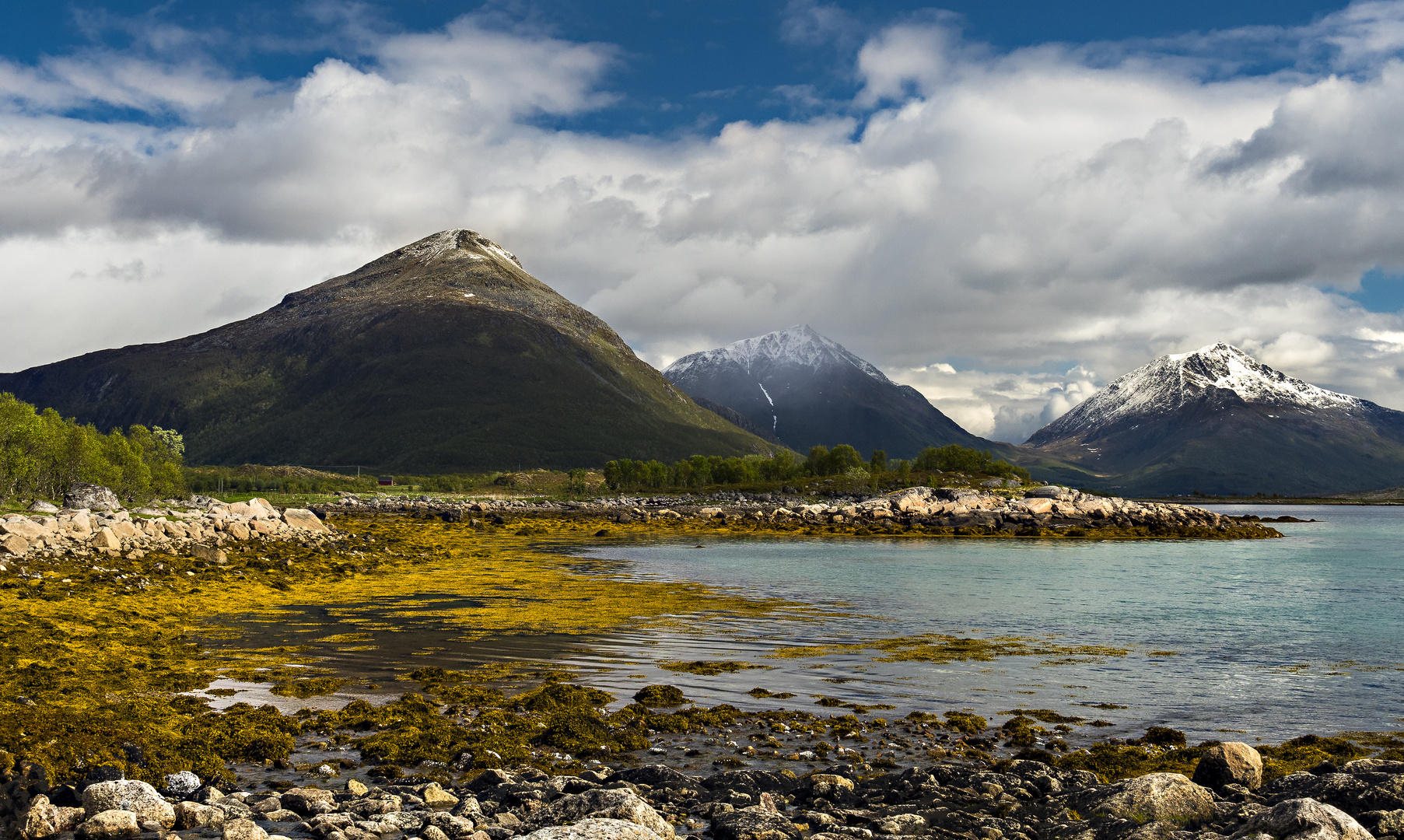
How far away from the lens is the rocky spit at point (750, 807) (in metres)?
9.51

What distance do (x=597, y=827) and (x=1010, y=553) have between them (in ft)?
242

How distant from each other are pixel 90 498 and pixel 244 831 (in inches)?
3016

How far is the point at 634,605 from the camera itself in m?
33.5

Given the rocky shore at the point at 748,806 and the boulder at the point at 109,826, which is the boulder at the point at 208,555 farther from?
the boulder at the point at 109,826

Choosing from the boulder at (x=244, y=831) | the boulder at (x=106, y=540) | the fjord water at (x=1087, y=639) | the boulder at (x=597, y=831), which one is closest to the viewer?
the boulder at (x=597, y=831)

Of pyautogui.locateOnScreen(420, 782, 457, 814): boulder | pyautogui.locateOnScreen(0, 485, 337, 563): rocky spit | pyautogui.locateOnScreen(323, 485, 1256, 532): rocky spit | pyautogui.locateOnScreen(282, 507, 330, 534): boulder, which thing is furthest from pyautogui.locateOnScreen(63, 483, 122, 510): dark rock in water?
pyautogui.locateOnScreen(420, 782, 457, 814): boulder

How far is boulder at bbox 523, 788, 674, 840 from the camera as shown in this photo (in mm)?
9789

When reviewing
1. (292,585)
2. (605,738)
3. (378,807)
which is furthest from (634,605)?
(378,807)

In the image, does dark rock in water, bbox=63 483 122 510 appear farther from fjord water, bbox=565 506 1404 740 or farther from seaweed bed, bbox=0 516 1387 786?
seaweed bed, bbox=0 516 1387 786

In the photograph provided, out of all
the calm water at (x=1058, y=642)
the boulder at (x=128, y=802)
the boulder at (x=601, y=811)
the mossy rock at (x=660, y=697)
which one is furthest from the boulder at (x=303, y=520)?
the boulder at (x=601, y=811)

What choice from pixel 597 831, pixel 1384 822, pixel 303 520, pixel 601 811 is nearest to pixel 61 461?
pixel 303 520

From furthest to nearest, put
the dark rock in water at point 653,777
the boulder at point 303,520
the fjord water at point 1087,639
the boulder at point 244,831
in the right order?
1. the boulder at point 303,520
2. the fjord water at point 1087,639
3. the dark rock in water at point 653,777
4. the boulder at point 244,831

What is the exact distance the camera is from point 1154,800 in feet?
34.7

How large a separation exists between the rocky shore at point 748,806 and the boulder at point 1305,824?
0.02 m
